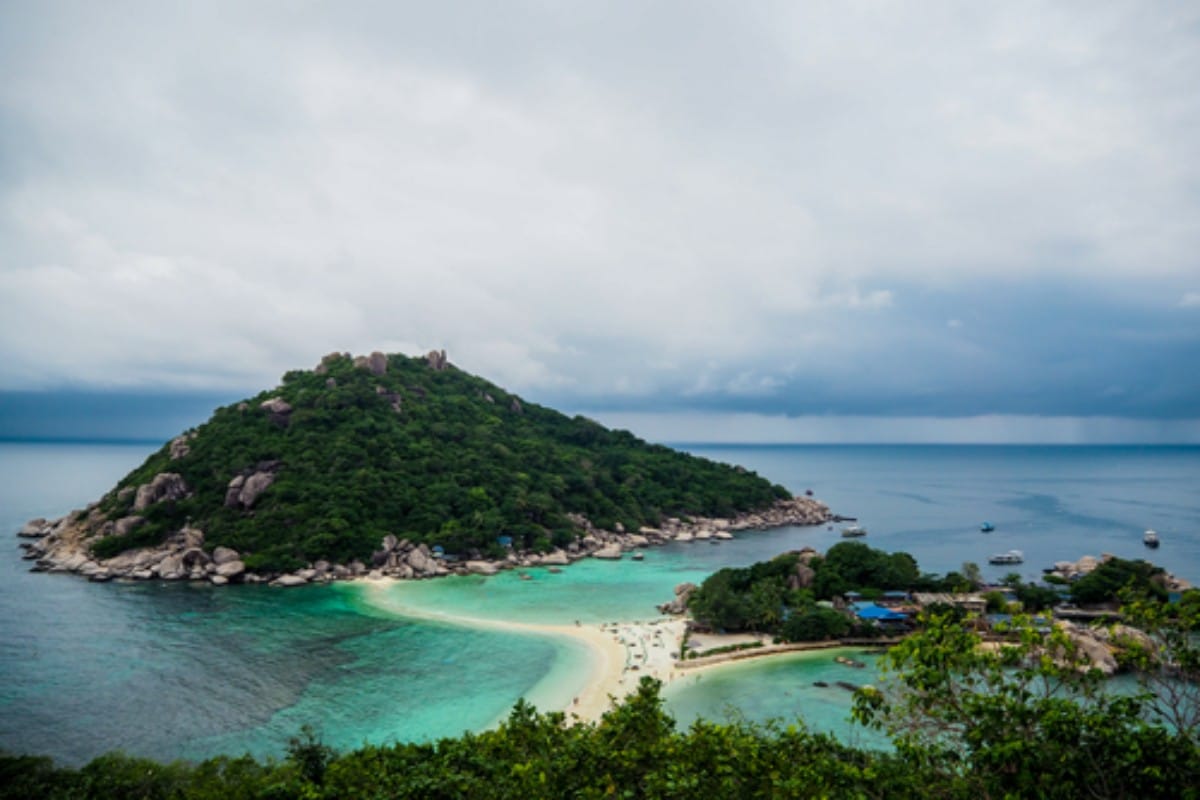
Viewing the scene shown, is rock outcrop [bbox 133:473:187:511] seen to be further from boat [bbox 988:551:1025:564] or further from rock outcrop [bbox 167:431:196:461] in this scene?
boat [bbox 988:551:1025:564]

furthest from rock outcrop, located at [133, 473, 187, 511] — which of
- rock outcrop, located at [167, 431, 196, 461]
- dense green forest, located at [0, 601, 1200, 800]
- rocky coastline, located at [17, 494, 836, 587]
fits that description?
dense green forest, located at [0, 601, 1200, 800]

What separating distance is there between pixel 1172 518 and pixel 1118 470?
13596 cm

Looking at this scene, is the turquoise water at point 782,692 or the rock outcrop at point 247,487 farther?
the rock outcrop at point 247,487

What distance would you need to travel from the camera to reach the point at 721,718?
80.4 feet

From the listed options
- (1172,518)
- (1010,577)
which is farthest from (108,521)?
(1172,518)

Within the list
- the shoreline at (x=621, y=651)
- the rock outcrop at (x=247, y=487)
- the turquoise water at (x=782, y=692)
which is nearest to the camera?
the turquoise water at (x=782, y=692)

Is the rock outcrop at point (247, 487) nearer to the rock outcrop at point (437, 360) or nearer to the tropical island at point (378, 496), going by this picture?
the tropical island at point (378, 496)

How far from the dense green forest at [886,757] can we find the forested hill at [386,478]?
39741 millimetres

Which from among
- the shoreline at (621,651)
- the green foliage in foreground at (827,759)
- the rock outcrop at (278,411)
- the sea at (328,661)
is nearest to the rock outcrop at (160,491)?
the sea at (328,661)

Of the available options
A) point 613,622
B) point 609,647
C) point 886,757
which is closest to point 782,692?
point 609,647

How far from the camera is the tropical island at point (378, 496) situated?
51.3 metres

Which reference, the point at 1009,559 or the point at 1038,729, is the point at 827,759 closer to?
the point at 1038,729

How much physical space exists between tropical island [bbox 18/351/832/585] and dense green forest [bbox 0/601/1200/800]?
36.9m

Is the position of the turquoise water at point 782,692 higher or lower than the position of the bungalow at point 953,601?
lower
